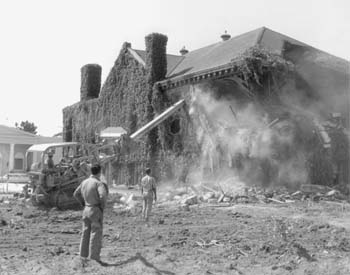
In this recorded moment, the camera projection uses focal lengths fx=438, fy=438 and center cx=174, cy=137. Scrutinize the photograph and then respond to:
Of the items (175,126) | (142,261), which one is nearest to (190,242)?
(142,261)

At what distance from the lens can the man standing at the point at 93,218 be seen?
7730 mm

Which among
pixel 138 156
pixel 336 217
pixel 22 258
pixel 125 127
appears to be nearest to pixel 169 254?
pixel 22 258

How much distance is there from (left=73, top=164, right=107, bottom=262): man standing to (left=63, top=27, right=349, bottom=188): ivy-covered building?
13.2 meters

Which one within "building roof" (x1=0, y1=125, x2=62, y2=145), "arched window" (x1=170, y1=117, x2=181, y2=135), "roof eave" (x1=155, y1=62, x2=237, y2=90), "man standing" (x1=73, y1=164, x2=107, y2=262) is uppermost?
"roof eave" (x1=155, y1=62, x2=237, y2=90)

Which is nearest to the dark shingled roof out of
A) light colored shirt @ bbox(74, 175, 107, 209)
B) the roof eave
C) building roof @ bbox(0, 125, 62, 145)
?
the roof eave

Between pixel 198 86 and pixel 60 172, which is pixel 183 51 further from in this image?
pixel 60 172

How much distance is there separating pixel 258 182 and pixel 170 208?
558cm

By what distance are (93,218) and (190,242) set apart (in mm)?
2618

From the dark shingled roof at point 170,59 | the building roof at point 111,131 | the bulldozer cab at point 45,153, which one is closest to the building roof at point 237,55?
the dark shingled roof at point 170,59

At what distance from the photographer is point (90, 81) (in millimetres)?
35125

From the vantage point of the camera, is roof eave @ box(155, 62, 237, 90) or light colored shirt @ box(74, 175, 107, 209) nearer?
light colored shirt @ box(74, 175, 107, 209)

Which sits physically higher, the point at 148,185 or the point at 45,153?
the point at 45,153

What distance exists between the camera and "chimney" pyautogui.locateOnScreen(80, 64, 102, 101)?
35.1 metres

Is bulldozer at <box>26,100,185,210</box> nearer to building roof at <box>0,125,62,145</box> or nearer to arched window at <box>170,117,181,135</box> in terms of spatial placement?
arched window at <box>170,117,181,135</box>
